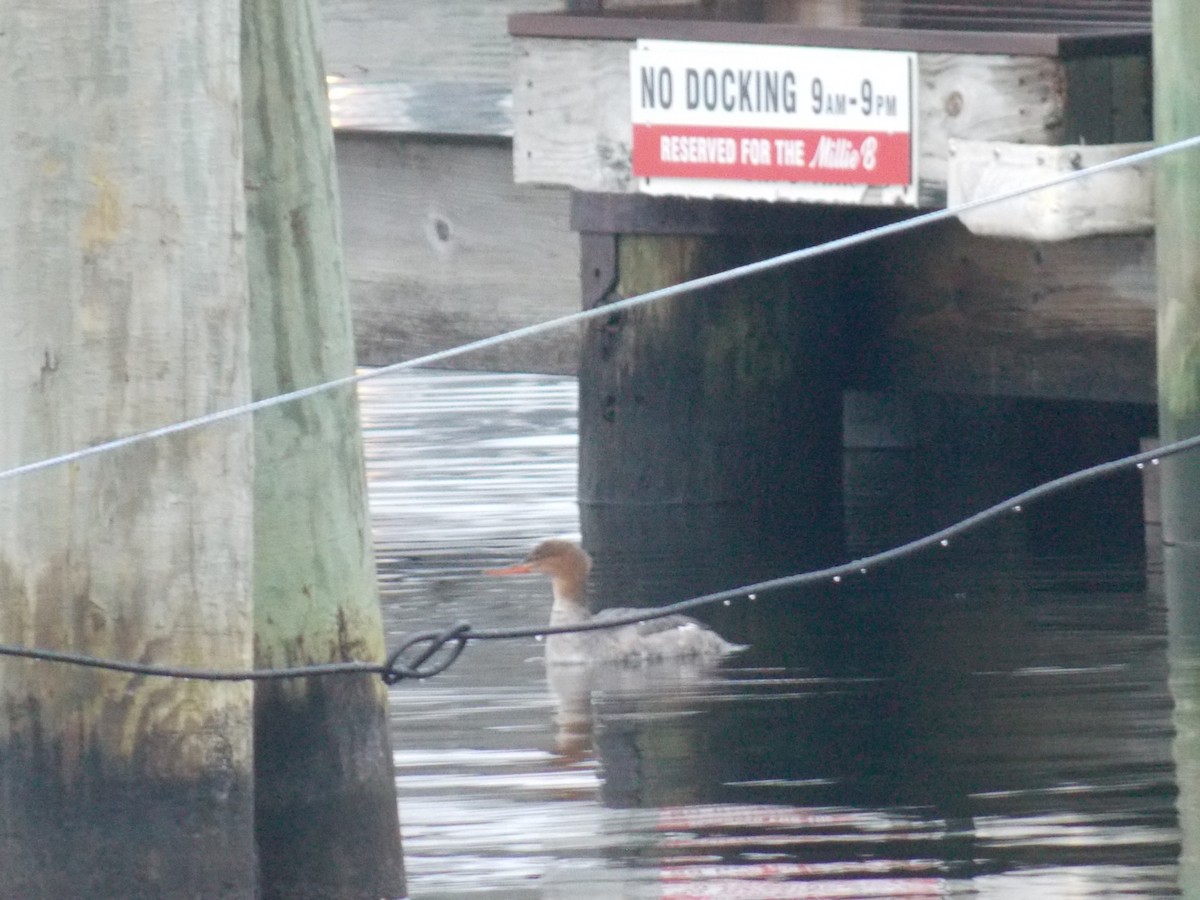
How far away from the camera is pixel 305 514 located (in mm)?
5441

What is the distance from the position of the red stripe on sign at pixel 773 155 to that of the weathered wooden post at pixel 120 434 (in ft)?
19.8

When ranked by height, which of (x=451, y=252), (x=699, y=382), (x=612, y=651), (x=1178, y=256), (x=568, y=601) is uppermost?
(x=451, y=252)

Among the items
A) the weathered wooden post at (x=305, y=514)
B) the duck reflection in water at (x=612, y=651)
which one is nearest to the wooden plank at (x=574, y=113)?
the duck reflection in water at (x=612, y=651)

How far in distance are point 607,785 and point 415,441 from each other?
8.05 meters

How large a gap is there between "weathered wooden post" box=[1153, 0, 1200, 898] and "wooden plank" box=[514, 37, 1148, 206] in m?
0.43

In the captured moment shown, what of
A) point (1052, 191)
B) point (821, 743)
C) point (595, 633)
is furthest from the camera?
point (1052, 191)

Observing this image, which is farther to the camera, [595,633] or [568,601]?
[568,601]

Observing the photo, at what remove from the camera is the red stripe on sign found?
35.1ft

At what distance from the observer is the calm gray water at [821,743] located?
6105 mm

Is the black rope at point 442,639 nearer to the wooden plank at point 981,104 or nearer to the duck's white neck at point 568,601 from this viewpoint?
the duck's white neck at point 568,601

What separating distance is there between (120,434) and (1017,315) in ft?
24.6

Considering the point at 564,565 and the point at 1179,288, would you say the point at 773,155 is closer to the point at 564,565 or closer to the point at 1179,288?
the point at 1179,288

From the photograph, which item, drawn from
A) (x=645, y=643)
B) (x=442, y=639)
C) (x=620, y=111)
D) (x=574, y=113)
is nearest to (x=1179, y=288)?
(x=645, y=643)

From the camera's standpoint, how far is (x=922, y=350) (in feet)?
40.8
